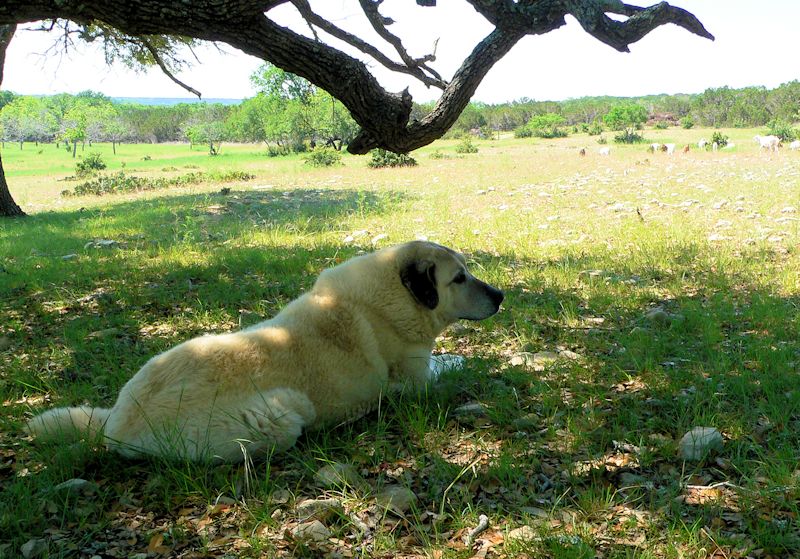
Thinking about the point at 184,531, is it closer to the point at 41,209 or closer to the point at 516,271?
the point at 516,271

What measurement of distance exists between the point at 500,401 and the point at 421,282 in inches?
41.7

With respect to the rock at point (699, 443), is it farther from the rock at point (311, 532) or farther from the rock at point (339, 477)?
the rock at point (311, 532)

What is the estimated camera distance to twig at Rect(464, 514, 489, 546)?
2.81 metres

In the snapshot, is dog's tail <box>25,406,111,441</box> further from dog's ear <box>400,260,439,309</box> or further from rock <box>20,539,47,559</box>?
dog's ear <box>400,260,439,309</box>

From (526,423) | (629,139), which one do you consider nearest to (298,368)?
(526,423)

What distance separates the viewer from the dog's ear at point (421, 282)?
4.58 m

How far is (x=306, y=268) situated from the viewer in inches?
332

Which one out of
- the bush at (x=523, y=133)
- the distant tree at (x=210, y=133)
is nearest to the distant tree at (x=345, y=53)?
the bush at (x=523, y=133)

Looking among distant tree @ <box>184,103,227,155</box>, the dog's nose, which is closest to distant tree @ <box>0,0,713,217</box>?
the dog's nose

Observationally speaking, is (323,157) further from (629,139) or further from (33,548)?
(33,548)

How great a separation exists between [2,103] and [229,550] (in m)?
137

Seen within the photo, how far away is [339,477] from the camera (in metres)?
3.35

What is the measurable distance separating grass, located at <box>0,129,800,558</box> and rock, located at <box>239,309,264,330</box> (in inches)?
4.0

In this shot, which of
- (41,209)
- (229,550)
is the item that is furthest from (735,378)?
(41,209)
